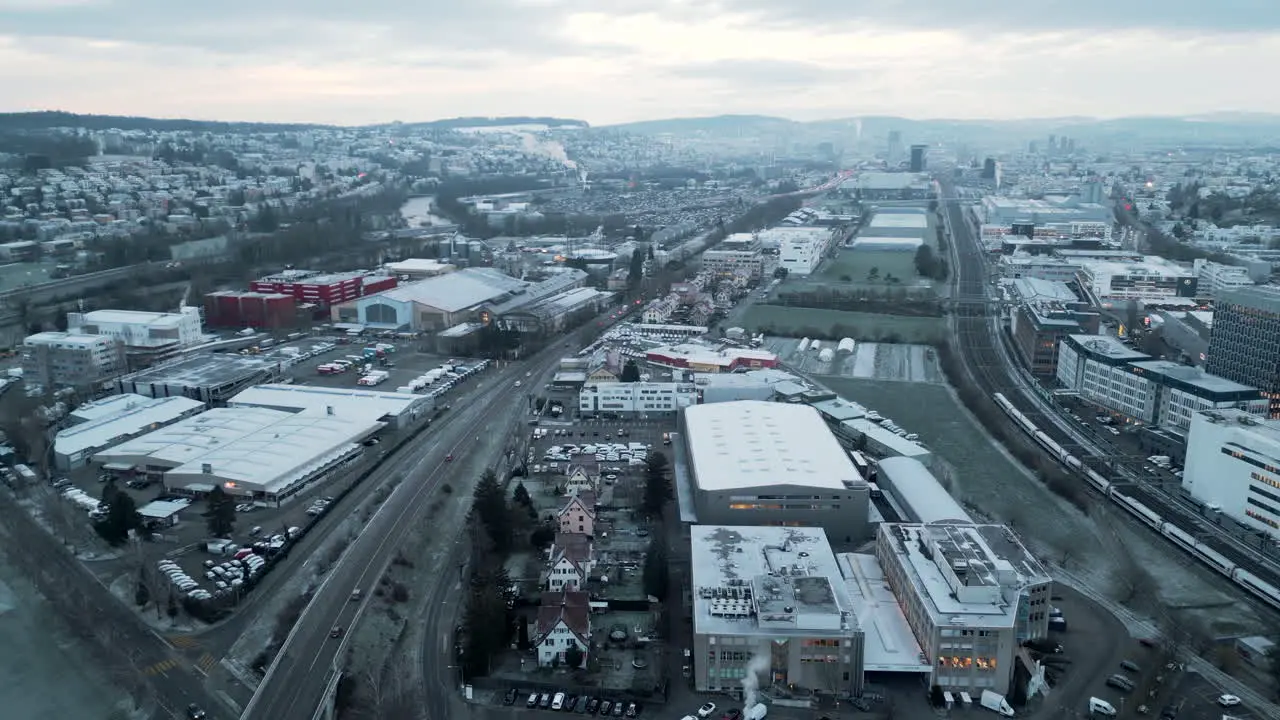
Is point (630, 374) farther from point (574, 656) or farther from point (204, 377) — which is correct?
point (574, 656)

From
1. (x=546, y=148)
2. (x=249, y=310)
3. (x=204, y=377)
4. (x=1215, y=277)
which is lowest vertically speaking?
(x=204, y=377)

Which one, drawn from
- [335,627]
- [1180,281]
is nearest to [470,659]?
[335,627]

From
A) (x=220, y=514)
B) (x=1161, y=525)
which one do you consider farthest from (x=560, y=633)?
(x=1161, y=525)

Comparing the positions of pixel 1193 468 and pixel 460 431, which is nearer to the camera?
pixel 1193 468

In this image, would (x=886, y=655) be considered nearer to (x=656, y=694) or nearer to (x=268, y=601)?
(x=656, y=694)

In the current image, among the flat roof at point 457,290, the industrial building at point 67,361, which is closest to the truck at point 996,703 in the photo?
the industrial building at point 67,361

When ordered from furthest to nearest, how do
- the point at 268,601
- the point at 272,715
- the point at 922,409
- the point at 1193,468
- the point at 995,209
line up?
the point at 995,209
the point at 922,409
the point at 1193,468
the point at 268,601
the point at 272,715
